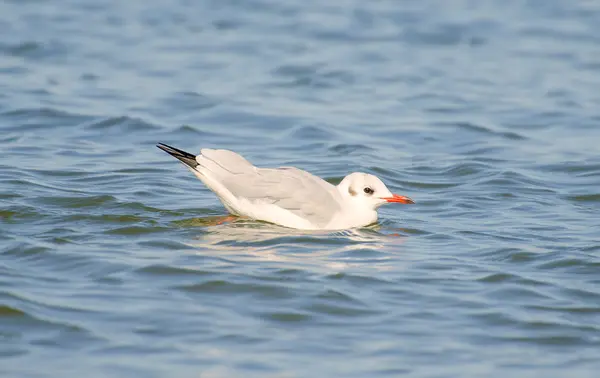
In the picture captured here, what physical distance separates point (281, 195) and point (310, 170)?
9.36 feet

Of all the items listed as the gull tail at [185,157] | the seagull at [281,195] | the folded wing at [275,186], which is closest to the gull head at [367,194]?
the seagull at [281,195]

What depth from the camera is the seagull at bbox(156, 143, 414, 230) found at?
33.0 ft

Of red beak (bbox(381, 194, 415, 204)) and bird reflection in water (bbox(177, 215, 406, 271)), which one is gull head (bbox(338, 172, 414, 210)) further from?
bird reflection in water (bbox(177, 215, 406, 271))

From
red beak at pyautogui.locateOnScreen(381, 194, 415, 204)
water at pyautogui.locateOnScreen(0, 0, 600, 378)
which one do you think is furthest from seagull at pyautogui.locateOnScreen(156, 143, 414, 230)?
water at pyautogui.locateOnScreen(0, 0, 600, 378)

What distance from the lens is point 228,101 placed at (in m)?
15.9

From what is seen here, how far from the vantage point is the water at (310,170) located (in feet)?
24.1

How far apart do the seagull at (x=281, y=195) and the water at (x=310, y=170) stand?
0.16 m

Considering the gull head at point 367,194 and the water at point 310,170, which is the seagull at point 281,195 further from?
the water at point 310,170

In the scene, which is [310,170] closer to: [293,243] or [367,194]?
[367,194]

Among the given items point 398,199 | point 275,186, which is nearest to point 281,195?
point 275,186

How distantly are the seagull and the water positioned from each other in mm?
156

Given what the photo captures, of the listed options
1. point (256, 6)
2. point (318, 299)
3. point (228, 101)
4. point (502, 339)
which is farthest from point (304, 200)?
point (256, 6)

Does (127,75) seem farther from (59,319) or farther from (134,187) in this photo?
(59,319)

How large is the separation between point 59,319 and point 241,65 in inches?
418
